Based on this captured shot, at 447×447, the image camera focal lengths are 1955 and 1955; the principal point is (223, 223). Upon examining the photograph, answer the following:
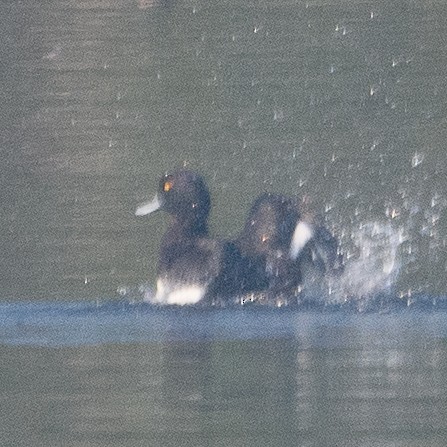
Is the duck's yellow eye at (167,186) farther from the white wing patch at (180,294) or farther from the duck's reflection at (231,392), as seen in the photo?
the duck's reflection at (231,392)

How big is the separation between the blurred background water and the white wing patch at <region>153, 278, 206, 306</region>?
0.32 metres

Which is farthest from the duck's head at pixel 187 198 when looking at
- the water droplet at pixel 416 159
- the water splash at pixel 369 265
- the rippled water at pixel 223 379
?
the water droplet at pixel 416 159

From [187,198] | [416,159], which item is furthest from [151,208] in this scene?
[416,159]

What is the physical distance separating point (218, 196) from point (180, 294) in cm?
266

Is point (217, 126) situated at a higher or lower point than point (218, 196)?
higher

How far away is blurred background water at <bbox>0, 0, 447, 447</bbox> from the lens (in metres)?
5.89

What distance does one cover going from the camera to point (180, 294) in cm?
931

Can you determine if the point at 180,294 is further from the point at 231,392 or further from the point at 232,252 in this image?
the point at 231,392

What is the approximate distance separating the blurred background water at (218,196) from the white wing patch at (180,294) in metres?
0.32

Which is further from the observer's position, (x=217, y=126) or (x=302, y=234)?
(x=217, y=126)

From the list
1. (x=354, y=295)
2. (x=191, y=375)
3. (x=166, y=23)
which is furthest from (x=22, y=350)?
(x=166, y=23)

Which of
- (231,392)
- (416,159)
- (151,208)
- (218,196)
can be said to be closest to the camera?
(231,392)

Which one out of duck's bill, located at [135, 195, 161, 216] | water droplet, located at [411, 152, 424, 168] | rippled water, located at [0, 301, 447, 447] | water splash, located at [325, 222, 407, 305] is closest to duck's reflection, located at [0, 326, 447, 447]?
rippled water, located at [0, 301, 447, 447]

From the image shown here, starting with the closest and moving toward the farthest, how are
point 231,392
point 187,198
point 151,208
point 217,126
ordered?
point 231,392
point 187,198
point 151,208
point 217,126
